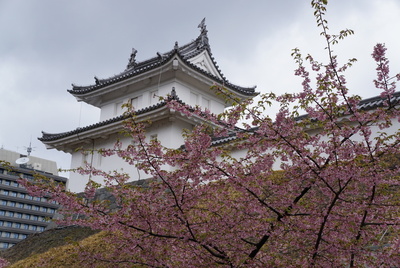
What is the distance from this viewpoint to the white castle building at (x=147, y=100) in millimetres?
17391

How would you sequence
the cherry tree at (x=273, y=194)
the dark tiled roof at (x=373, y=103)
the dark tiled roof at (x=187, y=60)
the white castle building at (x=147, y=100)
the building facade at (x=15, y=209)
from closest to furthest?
the cherry tree at (x=273, y=194)
the dark tiled roof at (x=373, y=103)
the white castle building at (x=147, y=100)
the dark tiled roof at (x=187, y=60)
the building facade at (x=15, y=209)

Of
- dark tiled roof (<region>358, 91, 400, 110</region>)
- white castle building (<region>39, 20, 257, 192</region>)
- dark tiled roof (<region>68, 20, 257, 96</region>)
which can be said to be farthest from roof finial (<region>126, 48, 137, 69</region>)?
dark tiled roof (<region>358, 91, 400, 110</region>)

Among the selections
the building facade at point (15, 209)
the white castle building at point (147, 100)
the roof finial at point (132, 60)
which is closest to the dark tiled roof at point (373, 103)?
the white castle building at point (147, 100)

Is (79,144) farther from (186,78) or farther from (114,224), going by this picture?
(114,224)

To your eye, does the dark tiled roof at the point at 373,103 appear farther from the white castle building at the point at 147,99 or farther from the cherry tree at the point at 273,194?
the cherry tree at the point at 273,194

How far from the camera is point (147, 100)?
19.9 m

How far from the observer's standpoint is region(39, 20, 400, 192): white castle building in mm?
17391

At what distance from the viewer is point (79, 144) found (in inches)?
806

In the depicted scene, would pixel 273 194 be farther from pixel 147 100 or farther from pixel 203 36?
pixel 203 36

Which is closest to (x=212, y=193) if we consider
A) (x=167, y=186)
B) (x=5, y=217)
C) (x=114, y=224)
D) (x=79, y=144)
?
(x=167, y=186)

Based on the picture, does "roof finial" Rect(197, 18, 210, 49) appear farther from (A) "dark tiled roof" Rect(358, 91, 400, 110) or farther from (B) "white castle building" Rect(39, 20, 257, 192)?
(A) "dark tiled roof" Rect(358, 91, 400, 110)

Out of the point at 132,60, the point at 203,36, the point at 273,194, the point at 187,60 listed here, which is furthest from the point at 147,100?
the point at 273,194

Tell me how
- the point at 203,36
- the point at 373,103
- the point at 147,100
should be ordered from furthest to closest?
the point at 203,36, the point at 147,100, the point at 373,103

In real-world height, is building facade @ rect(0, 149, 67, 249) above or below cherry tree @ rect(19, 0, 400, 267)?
above
